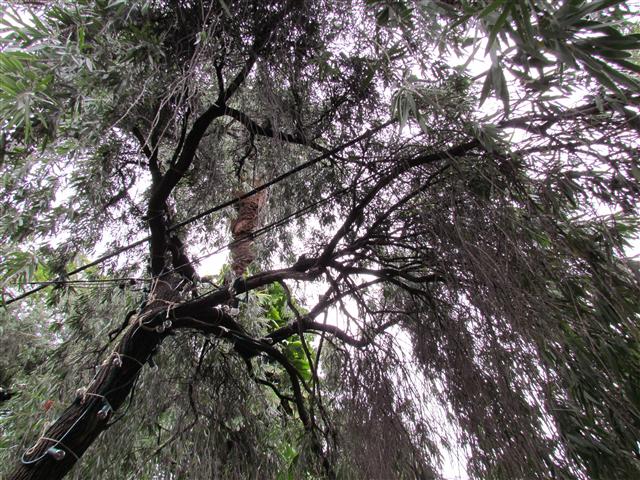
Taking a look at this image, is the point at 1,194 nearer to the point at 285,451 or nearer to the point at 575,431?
the point at 285,451

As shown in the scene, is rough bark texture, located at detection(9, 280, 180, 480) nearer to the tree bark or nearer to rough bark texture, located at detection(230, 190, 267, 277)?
the tree bark

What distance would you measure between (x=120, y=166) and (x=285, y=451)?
2122 mm

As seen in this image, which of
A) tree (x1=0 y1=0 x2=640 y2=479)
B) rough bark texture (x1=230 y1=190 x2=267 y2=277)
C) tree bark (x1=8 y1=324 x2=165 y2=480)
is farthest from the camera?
rough bark texture (x1=230 y1=190 x2=267 y2=277)

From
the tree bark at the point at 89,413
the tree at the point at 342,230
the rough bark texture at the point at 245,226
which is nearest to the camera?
the tree at the point at 342,230

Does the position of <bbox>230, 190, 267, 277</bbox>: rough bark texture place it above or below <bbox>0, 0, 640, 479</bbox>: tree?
above

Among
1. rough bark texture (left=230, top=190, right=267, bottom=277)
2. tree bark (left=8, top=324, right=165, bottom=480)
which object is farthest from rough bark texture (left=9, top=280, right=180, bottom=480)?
rough bark texture (left=230, top=190, right=267, bottom=277)

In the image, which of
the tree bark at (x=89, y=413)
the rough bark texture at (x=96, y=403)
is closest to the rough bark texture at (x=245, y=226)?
the rough bark texture at (x=96, y=403)

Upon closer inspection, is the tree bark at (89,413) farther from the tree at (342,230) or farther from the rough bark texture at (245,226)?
the rough bark texture at (245,226)

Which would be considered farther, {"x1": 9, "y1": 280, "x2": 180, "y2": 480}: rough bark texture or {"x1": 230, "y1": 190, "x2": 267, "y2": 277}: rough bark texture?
{"x1": 230, "y1": 190, "x2": 267, "y2": 277}: rough bark texture

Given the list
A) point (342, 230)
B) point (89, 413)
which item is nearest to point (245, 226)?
point (342, 230)

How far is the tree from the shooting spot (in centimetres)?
129

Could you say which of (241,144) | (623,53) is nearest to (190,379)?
(241,144)

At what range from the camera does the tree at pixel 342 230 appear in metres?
1.29

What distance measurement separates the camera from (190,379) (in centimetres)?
262
